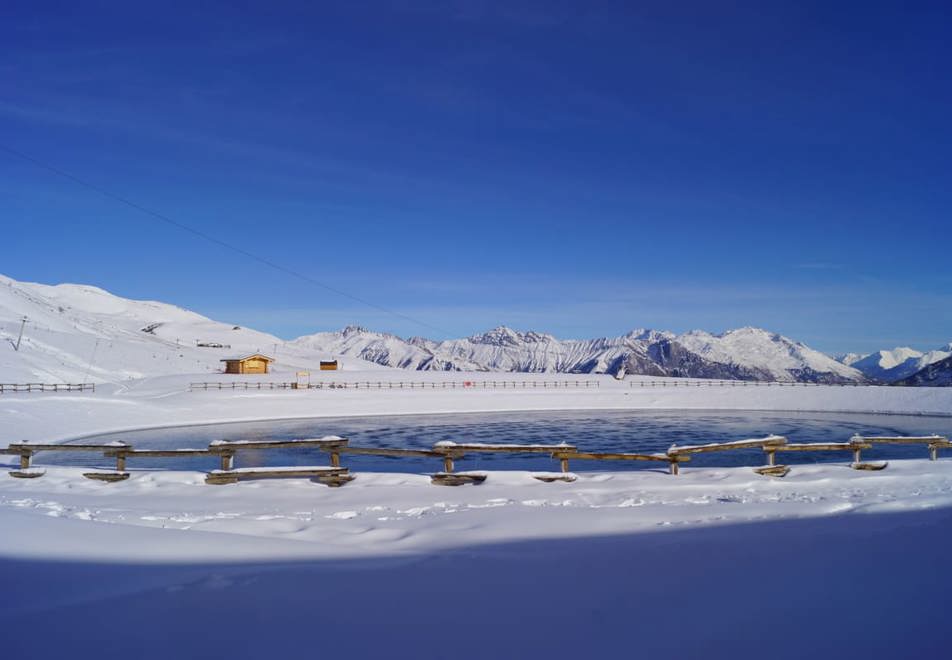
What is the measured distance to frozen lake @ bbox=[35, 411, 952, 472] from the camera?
2462 centimetres

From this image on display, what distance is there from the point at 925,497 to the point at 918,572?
652 centimetres

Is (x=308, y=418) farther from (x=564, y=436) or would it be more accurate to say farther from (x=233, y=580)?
(x=233, y=580)

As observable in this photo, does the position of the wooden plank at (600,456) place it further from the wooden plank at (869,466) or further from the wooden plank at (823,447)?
the wooden plank at (869,466)

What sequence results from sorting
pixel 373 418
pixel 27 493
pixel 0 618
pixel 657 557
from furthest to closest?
pixel 373 418 < pixel 27 493 < pixel 657 557 < pixel 0 618

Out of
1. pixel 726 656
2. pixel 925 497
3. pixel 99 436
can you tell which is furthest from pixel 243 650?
pixel 99 436

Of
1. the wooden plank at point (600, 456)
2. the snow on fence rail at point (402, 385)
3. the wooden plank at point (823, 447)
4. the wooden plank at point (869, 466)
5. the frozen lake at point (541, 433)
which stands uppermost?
the snow on fence rail at point (402, 385)

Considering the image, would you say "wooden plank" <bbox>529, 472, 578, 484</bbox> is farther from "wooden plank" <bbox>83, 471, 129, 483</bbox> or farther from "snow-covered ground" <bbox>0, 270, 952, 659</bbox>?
"wooden plank" <bbox>83, 471, 129, 483</bbox>

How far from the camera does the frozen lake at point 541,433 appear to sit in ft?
80.8

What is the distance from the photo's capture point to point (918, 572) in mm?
7309

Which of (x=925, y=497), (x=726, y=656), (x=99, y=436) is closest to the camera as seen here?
(x=726, y=656)

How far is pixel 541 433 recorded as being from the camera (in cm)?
3794

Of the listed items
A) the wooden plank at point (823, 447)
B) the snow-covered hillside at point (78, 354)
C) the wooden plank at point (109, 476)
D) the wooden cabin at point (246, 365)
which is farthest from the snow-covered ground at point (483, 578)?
the wooden cabin at point (246, 365)

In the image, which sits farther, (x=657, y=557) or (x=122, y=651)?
(x=657, y=557)

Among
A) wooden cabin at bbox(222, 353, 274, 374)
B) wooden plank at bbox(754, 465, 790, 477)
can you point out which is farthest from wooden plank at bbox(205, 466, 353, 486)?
wooden cabin at bbox(222, 353, 274, 374)
